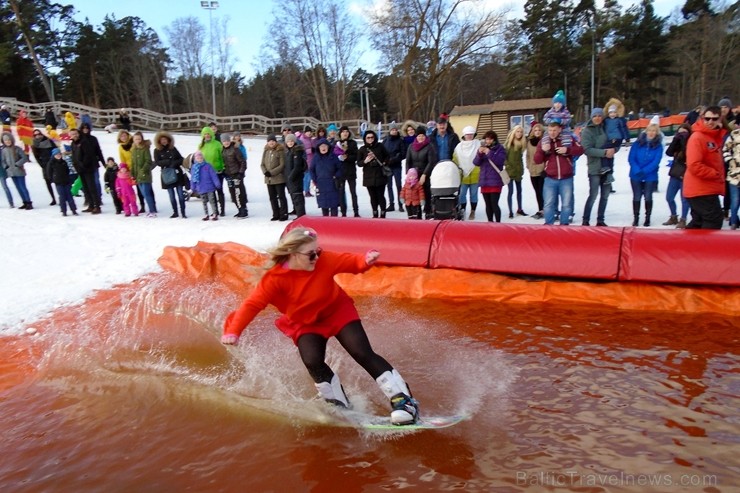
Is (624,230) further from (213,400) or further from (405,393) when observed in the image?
(213,400)

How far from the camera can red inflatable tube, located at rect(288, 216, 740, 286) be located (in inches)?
245

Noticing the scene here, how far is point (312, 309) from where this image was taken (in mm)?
A: 4121

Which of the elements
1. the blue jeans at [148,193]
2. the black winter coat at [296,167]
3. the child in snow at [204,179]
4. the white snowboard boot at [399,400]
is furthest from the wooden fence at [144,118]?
the white snowboard boot at [399,400]

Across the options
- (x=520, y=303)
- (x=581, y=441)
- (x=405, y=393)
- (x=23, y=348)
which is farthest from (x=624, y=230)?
(x=23, y=348)

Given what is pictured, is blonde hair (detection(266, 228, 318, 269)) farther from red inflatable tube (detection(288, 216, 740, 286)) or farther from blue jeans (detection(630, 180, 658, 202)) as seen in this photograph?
blue jeans (detection(630, 180, 658, 202))

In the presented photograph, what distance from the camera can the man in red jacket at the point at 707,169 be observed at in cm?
676

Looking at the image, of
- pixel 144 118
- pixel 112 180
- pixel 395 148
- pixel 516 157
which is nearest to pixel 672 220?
pixel 516 157

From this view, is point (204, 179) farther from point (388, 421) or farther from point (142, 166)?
point (388, 421)

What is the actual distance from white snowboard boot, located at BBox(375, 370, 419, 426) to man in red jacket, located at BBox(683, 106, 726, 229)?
5198 millimetres

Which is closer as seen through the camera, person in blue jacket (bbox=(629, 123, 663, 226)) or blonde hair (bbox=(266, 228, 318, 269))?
blonde hair (bbox=(266, 228, 318, 269))

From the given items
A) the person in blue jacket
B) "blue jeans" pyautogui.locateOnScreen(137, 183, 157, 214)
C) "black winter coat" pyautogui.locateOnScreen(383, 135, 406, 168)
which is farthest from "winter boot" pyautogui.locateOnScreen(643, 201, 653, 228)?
"blue jeans" pyautogui.locateOnScreen(137, 183, 157, 214)

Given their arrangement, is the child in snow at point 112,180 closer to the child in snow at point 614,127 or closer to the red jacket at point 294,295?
the red jacket at point 294,295

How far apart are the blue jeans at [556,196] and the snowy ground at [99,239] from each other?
116cm

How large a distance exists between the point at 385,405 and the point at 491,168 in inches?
259
